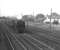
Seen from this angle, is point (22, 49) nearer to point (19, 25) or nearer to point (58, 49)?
point (58, 49)

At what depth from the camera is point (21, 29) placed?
3984 cm

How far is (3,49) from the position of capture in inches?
700

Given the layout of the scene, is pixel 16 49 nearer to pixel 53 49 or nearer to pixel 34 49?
pixel 34 49

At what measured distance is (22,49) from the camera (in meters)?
17.3

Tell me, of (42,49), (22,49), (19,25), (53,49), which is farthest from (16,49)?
(19,25)

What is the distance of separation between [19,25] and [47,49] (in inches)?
894

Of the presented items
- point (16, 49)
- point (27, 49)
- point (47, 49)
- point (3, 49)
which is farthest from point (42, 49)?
point (3, 49)

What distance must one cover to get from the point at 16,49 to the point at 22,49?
2.80 feet

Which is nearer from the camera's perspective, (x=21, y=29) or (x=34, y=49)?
(x=34, y=49)

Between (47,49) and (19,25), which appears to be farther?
(19,25)

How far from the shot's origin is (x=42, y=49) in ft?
56.5

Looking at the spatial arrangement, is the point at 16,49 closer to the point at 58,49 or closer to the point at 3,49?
the point at 3,49

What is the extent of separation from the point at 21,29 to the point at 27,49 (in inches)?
902

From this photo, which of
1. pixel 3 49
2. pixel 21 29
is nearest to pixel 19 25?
pixel 21 29
